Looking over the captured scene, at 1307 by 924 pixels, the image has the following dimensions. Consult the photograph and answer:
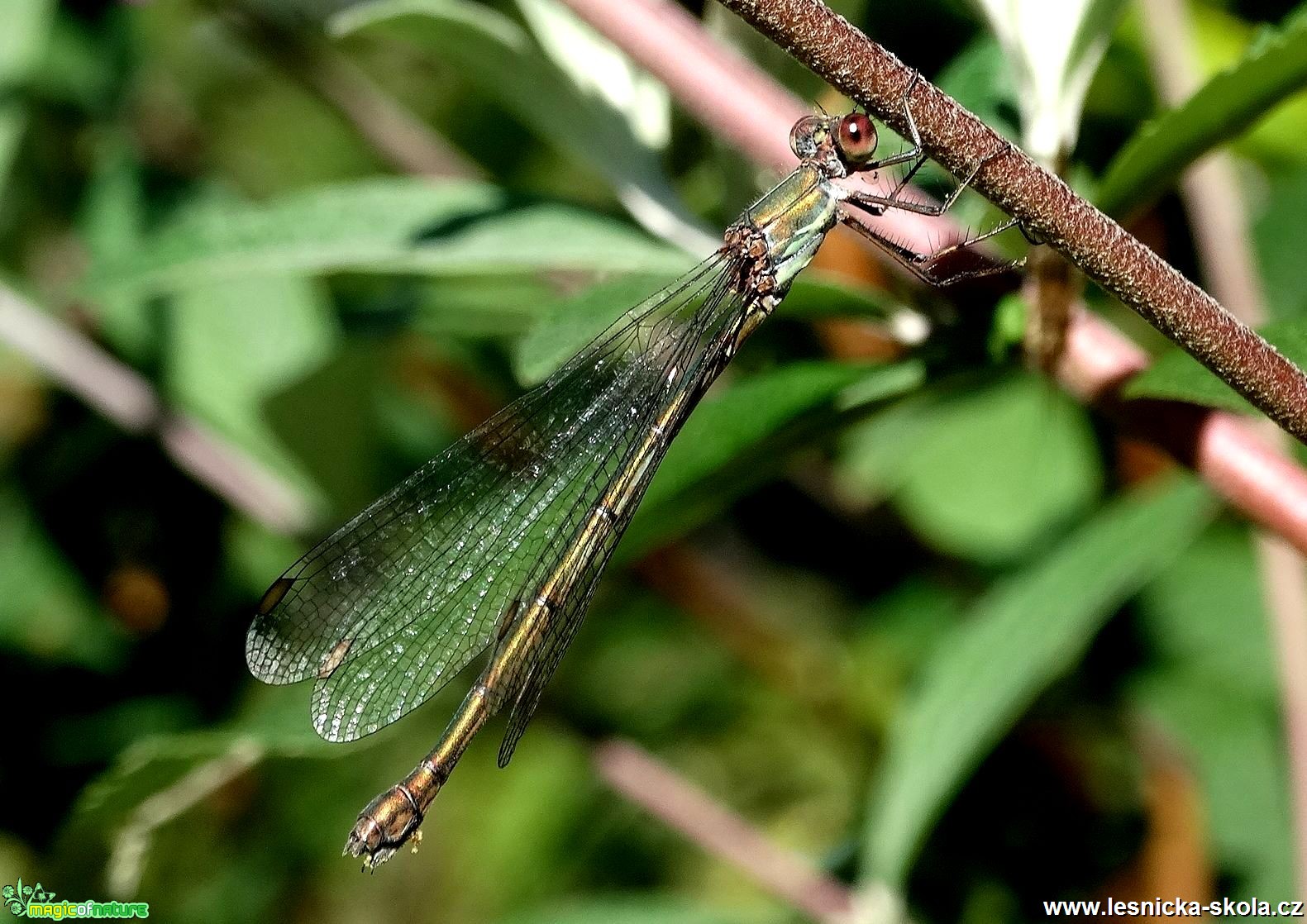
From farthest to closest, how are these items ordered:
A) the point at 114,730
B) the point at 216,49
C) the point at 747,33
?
the point at 216,49
the point at 114,730
the point at 747,33

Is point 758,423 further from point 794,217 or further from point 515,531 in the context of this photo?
point 515,531

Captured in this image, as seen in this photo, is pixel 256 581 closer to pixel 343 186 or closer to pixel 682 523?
pixel 343 186

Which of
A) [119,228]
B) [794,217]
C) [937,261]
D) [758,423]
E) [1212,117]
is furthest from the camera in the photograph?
[119,228]

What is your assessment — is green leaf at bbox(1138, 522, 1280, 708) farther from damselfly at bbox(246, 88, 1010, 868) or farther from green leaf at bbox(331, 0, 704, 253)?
green leaf at bbox(331, 0, 704, 253)

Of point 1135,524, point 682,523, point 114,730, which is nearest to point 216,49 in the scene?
point 114,730

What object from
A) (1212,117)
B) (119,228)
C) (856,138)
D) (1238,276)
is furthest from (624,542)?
(119,228)
